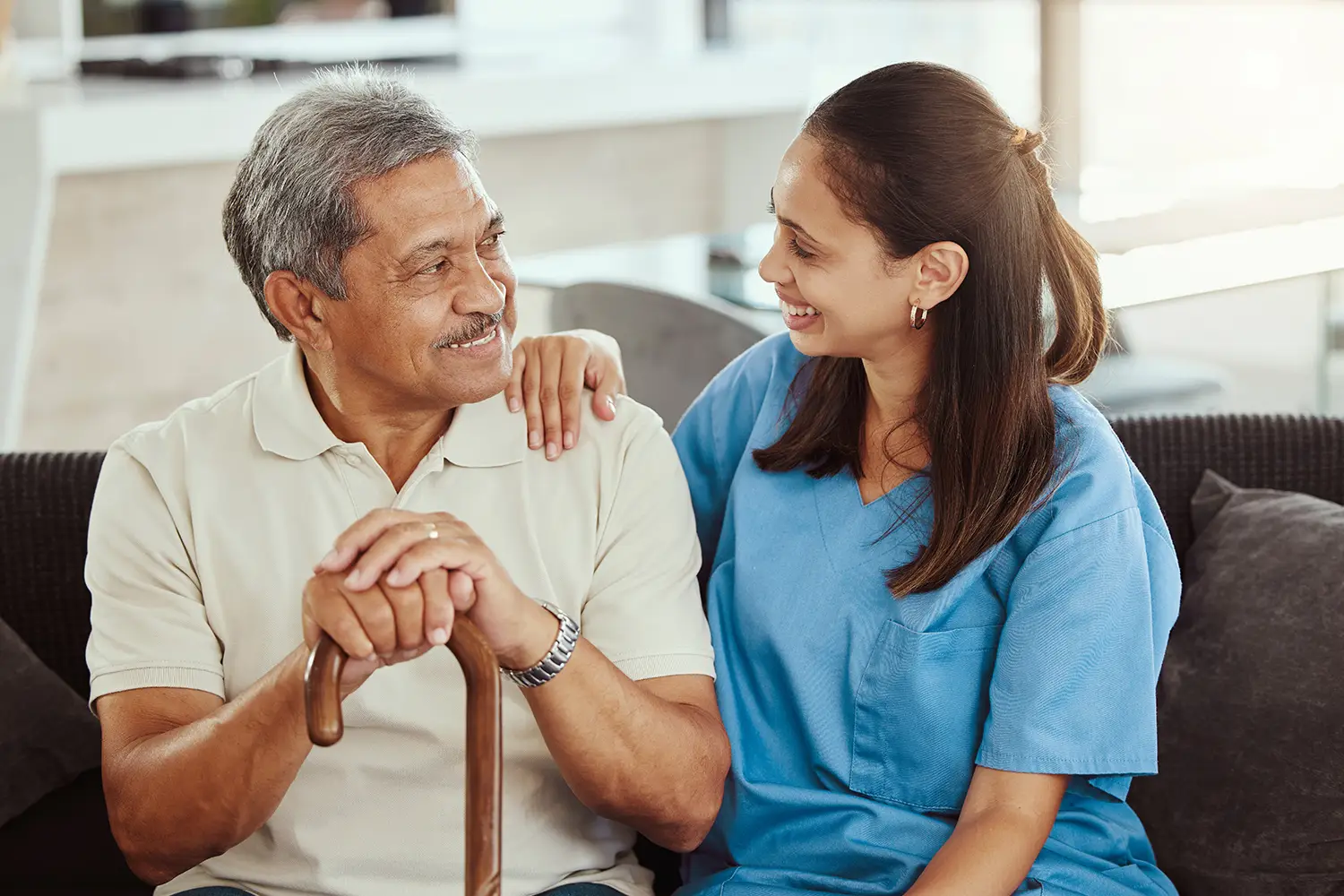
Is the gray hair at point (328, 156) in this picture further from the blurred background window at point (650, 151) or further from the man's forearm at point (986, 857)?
the blurred background window at point (650, 151)

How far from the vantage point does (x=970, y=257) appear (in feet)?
4.55

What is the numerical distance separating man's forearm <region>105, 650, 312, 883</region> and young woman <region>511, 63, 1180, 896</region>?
0.39m

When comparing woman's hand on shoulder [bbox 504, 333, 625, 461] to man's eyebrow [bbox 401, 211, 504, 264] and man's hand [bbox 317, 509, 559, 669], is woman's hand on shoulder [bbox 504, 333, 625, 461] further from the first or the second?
man's hand [bbox 317, 509, 559, 669]

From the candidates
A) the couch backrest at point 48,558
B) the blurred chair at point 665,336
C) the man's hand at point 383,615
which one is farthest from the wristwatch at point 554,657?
the blurred chair at point 665,336

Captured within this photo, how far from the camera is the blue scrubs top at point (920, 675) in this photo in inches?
51.4

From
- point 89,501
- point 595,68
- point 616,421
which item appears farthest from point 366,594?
point 595,68

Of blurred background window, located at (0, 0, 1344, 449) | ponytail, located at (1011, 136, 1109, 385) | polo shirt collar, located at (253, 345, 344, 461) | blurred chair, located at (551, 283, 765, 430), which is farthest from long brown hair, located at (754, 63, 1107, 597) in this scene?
blurred background window, located at (0, 0, 1344, 449)

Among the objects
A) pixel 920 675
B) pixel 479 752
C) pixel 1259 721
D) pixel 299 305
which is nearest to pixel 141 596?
pixel 299 305

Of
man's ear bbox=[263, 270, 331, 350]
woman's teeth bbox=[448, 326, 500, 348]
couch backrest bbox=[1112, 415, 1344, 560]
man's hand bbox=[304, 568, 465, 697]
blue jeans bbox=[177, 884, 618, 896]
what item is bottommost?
blue jeans bbox=[177, 884, 618, 896]

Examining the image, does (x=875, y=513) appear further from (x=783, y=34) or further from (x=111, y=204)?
(x=783, y=34)

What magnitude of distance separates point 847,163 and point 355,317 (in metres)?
0.46

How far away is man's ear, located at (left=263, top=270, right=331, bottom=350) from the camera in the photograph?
55.4 inches

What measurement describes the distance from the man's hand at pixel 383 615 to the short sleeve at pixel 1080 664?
515 millimetres

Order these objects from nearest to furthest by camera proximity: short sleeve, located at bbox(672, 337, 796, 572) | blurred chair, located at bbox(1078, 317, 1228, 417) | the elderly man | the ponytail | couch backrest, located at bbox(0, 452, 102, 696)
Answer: the elderly man, the ponytail, short sleeve, located at bbox(672, 337, 796, 572), couch backrest, located at bbox(0, 452, 102, 696), blurred chair, located at bbox(1078, 317, 1228, 417)
